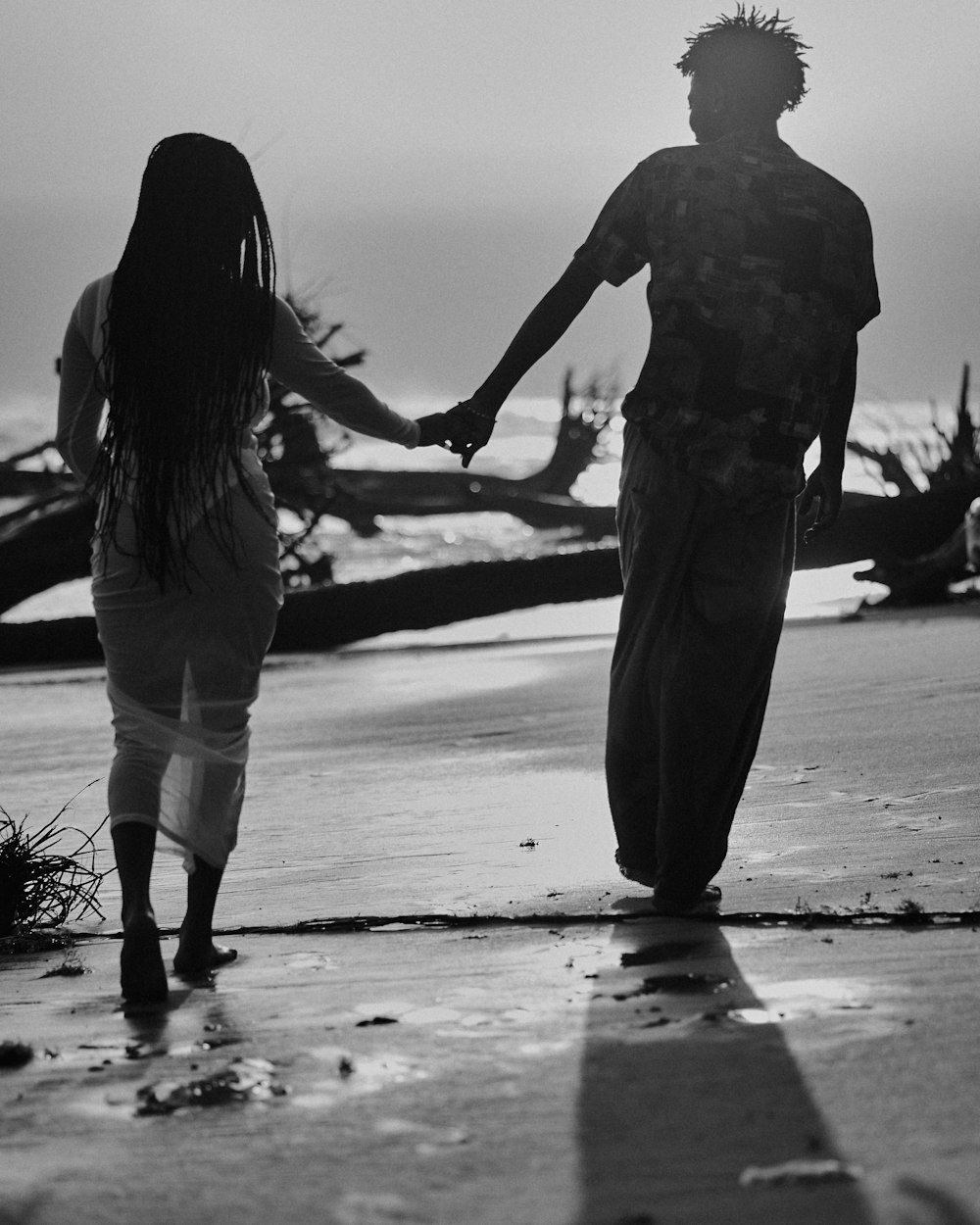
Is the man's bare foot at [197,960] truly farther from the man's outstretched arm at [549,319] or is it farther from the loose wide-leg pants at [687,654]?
the man's outstretched arm at [549,319]

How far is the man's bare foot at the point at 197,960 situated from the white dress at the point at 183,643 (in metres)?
0.23

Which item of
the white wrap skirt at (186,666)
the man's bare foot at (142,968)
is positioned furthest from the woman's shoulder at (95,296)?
the man's bare foot at (142,968)

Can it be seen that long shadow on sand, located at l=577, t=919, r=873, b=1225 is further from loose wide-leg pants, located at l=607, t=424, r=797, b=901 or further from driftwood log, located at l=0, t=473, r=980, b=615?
driftwood log, located at l=0, t=473, r=980, b=615

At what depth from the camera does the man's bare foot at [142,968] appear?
359 cm

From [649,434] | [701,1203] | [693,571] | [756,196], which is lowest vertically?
[701,1203]

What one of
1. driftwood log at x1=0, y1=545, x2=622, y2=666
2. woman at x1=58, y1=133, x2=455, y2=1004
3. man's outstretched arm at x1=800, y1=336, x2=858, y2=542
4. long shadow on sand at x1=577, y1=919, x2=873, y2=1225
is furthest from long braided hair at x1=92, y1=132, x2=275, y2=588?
driftwood log at x1=0, y1=545, x2=622, y2=666

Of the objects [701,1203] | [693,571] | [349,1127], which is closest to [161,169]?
[693,571]

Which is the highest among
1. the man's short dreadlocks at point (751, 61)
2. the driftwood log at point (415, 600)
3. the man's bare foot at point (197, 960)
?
the man's short dreadlocks at point (751, 61)

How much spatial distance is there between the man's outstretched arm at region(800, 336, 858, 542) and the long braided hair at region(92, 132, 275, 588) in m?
1.51

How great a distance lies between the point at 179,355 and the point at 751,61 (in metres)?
1.58

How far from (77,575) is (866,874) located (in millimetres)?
10268

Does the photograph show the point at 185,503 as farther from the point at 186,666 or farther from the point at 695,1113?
the point at 695,1113

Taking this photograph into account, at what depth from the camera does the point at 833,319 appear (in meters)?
4.35

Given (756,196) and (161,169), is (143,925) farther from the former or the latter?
(756,196)
